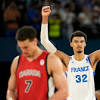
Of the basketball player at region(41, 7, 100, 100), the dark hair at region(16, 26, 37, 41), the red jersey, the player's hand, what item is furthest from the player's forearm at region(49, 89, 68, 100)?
the basketball player at region(41, 7, 100, 100)

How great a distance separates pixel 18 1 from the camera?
40.1 feet

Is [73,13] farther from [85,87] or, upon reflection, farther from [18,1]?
[85,87]

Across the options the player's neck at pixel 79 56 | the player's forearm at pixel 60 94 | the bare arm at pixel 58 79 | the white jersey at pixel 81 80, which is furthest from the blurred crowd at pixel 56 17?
the player's forearm at pixel 60 94

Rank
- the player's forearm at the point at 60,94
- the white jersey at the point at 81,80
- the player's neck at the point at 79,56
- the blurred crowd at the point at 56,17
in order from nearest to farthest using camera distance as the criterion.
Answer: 1. the player's forearm at the point at 60,94
2. the white jersey at the point at 81,80
3. the player's neck at the point at 79,56
4. the blurred crowd at the point at 56,17

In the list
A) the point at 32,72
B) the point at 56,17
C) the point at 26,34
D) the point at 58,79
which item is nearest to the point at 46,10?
the point at 26,34

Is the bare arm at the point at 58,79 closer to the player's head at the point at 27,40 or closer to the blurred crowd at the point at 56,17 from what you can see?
the player's head at the point at 27,40

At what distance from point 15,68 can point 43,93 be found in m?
0.52

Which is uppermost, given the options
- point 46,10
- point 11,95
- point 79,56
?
point 46,10

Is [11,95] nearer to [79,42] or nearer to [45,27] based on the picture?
[45,27]

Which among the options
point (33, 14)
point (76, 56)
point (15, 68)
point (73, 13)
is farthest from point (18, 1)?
point (15, 68)

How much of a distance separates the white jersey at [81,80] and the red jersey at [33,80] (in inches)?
86.0

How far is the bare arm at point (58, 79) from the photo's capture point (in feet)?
15.1

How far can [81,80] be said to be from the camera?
6938 mm

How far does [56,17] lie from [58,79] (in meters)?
7.57
